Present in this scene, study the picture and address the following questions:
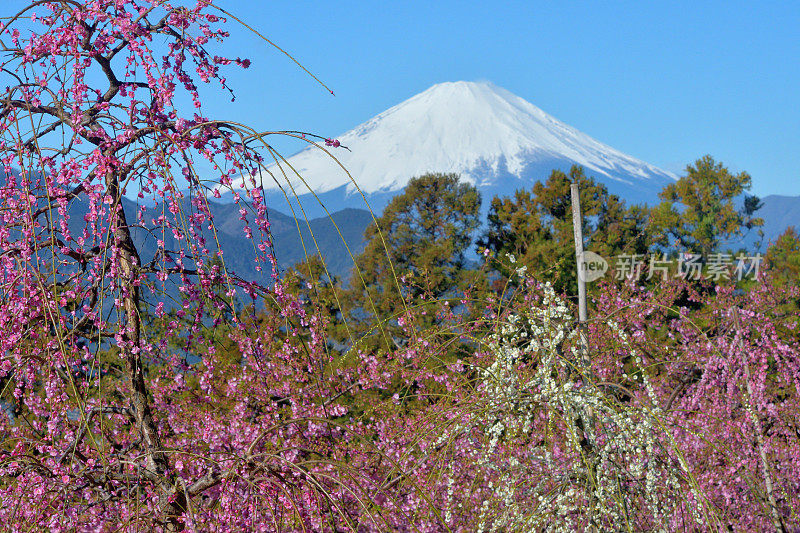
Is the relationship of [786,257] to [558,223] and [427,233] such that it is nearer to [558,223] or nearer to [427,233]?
[558,223]

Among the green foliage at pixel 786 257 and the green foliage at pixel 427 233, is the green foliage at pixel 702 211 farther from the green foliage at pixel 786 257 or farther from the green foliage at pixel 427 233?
the green foliage at pixel 427 233

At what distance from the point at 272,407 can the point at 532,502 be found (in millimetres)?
3138

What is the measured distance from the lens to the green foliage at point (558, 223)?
2353cm

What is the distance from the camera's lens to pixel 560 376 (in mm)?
3455

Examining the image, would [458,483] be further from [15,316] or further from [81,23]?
[81,23]

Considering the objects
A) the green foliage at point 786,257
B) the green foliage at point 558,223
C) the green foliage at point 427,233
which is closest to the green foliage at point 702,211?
the green foliage at point 558,223

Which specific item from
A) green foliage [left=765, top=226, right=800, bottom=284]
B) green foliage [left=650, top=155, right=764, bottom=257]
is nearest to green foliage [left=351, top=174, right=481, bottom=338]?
Answer: green foliage [left=650, top=155, right=764, bottom=257]

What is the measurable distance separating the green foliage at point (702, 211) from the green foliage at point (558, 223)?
139cm

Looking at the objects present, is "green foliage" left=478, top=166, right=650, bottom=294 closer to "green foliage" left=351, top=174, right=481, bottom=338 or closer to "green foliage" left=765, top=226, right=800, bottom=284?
"green foliage" left=351, top=174, right=481, bottom=338

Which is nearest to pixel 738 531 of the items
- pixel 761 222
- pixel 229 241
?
pixel 761 222

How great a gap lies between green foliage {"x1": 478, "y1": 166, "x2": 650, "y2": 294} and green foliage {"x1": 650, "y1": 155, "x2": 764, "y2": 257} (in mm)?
1386

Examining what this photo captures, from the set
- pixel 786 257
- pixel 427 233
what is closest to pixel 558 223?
pixel 427 233

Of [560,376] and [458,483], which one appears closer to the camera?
[560,376]

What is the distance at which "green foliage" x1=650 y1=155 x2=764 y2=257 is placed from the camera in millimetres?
28406
